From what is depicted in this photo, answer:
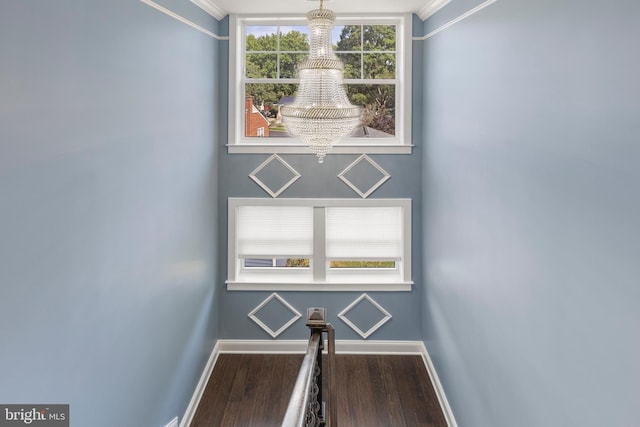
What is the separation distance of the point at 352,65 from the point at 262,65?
96 cm

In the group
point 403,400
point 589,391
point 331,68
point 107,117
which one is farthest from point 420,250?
point 107,117

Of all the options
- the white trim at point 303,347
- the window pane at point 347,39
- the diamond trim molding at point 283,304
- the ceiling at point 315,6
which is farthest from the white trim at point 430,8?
the white trim at point 303,347

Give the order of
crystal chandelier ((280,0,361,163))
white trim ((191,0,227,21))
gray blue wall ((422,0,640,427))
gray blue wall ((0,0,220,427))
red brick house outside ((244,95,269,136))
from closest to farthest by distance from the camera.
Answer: gray blue wall ((422,0,640,427)), gray blue wall ((0,0,220,427)), crystal chandelier ((280,0,361,163)), white trim ((191,0,227,21)), red brick house outside ((244,95,269,136))

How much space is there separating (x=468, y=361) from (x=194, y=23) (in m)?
3.33

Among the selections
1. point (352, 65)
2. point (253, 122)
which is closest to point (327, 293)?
point (253, 122)

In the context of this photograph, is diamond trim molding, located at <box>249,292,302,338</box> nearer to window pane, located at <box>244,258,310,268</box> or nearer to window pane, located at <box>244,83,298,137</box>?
window pane, located at <box>244,258,310,268</box>

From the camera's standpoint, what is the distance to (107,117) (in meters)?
1.99

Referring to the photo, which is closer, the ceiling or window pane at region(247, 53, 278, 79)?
the ceiling

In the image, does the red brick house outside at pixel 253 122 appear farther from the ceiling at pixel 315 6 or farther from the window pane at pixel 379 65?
the window pane at pixel 379 65

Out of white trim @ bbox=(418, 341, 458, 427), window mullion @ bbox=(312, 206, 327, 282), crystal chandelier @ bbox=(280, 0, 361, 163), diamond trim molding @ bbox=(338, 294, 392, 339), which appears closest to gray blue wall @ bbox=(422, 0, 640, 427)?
white trim @ bbox=(418, 341, 458, 427)

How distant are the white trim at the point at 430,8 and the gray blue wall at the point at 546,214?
539mm

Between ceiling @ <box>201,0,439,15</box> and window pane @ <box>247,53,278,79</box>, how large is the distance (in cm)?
43

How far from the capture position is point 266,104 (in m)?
4.44

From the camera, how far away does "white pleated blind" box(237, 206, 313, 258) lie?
4414mm
